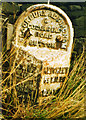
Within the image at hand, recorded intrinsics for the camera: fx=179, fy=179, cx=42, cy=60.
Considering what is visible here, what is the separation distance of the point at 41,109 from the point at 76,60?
1035mm

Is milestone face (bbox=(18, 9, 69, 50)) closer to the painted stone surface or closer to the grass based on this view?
the painted stone surface

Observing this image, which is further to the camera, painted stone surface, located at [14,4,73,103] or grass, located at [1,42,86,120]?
painted stone surface, located at [14,4,73,103]

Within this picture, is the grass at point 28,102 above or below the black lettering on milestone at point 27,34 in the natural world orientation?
below

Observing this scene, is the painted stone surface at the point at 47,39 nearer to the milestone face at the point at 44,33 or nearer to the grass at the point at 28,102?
the milestone face at the point at 44,33

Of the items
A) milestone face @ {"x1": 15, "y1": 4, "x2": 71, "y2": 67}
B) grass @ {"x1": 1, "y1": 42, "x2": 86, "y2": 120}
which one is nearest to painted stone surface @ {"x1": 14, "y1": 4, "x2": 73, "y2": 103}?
milestone face @ {"x1": 15, "y1": 4, "x2": 71, "y2": 67}

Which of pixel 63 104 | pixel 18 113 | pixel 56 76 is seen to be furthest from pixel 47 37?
pixel 18 113

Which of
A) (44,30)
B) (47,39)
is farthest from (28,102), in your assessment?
(44,30)

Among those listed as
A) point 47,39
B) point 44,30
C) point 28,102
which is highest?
point 44,30

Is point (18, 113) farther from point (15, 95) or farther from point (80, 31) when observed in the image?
point (80, 31)

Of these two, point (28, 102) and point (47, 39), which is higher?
point (47, 39)

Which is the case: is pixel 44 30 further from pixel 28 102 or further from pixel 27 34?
pixel 28 102

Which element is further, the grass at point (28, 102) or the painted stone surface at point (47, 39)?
the painted stone surface at point (47, 39)

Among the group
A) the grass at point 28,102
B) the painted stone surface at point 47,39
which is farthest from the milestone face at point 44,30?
the grass at point 28,102

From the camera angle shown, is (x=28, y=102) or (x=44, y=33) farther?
(x=44, y=33)
